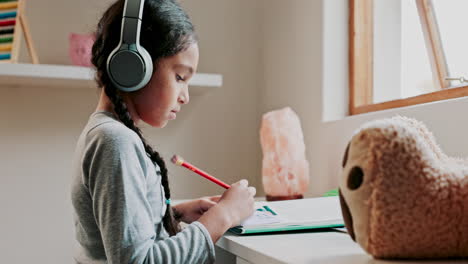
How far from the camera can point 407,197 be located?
1.78 feet

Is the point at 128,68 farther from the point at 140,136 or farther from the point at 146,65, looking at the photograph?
the point at 140,136

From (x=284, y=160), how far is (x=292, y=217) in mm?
607

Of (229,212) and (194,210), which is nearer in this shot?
(229,212)

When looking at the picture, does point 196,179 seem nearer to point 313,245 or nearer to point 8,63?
point 8,63

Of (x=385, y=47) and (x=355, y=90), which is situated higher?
(x=385, y=47)

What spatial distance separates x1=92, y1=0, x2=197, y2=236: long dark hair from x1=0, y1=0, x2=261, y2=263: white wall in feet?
3.28

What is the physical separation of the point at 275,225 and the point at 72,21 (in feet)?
4.53

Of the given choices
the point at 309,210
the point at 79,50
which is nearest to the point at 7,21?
the point at 79,50

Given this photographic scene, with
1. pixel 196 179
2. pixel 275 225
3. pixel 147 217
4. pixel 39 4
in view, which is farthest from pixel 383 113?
pixel 39 4

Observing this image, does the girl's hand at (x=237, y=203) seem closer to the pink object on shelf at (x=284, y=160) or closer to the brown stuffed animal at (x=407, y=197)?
the brown stuffed animal at (x=407, y=197)

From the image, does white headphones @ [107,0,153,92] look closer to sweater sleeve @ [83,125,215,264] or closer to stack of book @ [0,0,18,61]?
sweater sleeve @ [83,125,215,264]

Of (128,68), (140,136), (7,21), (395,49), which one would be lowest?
(140,136)

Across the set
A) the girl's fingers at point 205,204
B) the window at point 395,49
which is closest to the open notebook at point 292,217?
the girl's fingers at point 205,204

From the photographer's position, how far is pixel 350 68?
1.67m
